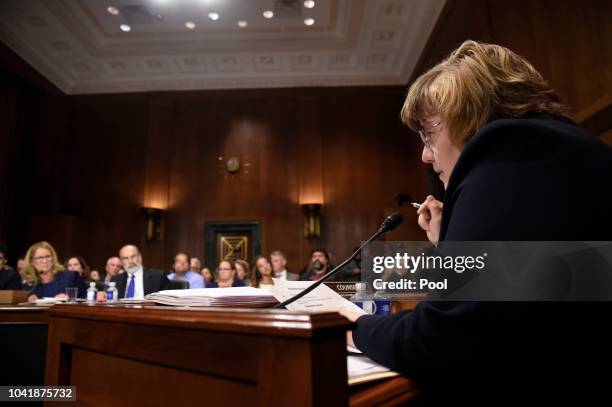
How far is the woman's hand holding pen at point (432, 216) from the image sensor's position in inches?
45.4

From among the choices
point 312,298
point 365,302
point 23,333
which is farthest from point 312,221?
point 312,298

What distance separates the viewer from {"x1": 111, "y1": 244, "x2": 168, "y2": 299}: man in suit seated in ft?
14.1

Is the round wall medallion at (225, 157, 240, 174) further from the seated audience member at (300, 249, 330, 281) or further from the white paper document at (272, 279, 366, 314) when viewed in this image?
the white paper document at (272, 279, 366, 314)

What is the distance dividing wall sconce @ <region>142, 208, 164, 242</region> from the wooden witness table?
7.25m

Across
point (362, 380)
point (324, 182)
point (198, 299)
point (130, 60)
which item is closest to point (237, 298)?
point (198, 299)

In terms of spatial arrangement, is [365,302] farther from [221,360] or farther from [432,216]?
[221,360]

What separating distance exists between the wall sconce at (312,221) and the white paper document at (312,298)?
6.50 meters

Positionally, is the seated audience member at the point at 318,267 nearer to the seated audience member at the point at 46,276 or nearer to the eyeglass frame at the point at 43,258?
the seated audience member at the point at 46,276

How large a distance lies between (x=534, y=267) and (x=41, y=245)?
4.86 metres

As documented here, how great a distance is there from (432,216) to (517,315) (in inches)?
24.3

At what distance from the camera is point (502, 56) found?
89 centimetres

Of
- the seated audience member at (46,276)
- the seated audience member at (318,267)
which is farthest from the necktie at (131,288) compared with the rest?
the seated audience member at (318,267)

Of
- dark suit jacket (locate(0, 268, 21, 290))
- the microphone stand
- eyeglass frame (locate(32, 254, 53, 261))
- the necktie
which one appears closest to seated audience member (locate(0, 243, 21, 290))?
dark suit jacket (locate(0, 268, 21, 290))

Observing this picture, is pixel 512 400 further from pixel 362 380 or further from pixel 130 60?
pixel 130 60
